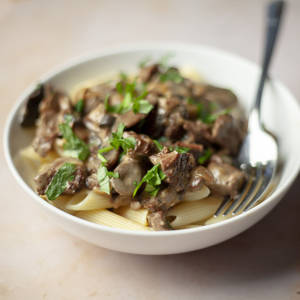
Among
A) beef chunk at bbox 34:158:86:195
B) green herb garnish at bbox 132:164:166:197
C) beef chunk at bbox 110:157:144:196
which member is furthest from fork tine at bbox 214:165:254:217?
beef chunk at bbox 34:158:86:195

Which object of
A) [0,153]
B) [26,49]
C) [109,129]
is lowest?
[0,153]

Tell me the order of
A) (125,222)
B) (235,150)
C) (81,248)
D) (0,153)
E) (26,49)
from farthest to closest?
(26,49)
(0,153)
(235,150)
(81,248)
(125,222)

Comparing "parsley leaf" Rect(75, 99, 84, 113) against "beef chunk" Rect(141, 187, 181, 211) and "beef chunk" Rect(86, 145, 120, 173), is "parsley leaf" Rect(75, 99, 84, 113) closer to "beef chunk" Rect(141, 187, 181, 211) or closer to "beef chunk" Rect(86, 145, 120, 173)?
"beef chunk" Rect(86, 145, 120, 173)

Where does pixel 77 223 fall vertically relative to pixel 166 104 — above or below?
below

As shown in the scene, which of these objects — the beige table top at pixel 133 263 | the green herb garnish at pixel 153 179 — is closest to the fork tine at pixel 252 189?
the beige table top at pixel 133 263

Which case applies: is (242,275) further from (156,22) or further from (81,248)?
(156,22)

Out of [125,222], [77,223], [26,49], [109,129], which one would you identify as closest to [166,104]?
[109,129]

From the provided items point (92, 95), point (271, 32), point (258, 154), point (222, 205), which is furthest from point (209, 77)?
point (222, 205)

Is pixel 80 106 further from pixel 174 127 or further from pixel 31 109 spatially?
pixel 174 127

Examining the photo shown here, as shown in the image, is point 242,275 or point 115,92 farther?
point 115,92
